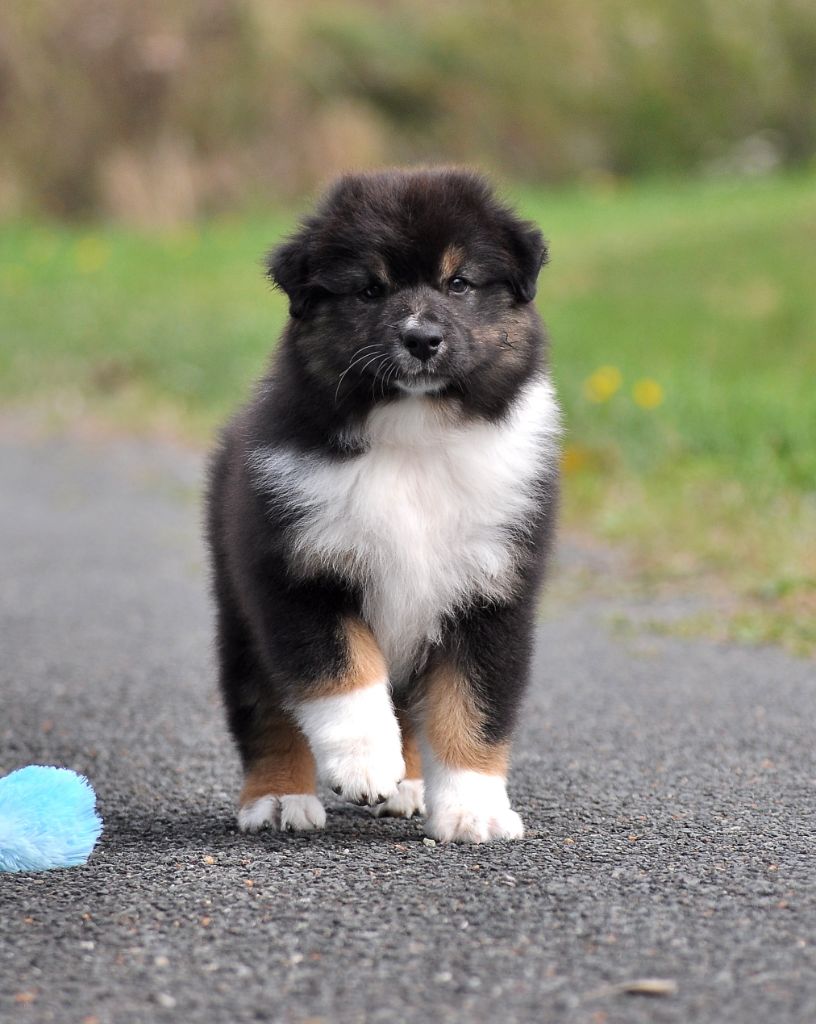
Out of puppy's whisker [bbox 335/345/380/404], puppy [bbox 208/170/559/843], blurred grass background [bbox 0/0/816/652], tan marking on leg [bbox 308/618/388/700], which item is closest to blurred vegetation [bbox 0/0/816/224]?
blurred grass background [bbox 0/0/816/652]

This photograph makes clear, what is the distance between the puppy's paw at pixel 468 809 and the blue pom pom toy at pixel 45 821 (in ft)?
2.82

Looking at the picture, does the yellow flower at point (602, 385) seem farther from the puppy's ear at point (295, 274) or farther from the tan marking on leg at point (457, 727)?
the tan marking on leg at point (457, 727)

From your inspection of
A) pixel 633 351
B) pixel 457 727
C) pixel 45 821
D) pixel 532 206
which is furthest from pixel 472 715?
pixel 532 206

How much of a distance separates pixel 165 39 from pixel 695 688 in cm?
1949

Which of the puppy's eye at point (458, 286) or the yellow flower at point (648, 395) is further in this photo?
the yellow flower at point (648, 395)

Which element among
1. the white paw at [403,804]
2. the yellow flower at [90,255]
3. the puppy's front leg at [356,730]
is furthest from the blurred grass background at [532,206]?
the puppy's front leg at [356,730]

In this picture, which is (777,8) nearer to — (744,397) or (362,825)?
(744,397)

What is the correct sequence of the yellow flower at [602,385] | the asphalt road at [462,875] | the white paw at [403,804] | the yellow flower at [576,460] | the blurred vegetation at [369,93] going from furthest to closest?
the blurred vegetation at [369,93] < the yellow flower at [602,385] < the yellow flower at [576,460] < the white paw at [403,804] < the asphalt road at [462,875]

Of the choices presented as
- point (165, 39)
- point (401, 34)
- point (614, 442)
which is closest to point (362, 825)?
point (614, 442)

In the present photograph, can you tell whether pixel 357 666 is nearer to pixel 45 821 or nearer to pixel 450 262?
pixel 45 821

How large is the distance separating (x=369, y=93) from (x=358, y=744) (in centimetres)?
2652

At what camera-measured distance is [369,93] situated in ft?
95.7

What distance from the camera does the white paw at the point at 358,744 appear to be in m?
3.92

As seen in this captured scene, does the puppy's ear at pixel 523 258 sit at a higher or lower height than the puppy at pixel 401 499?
higher
